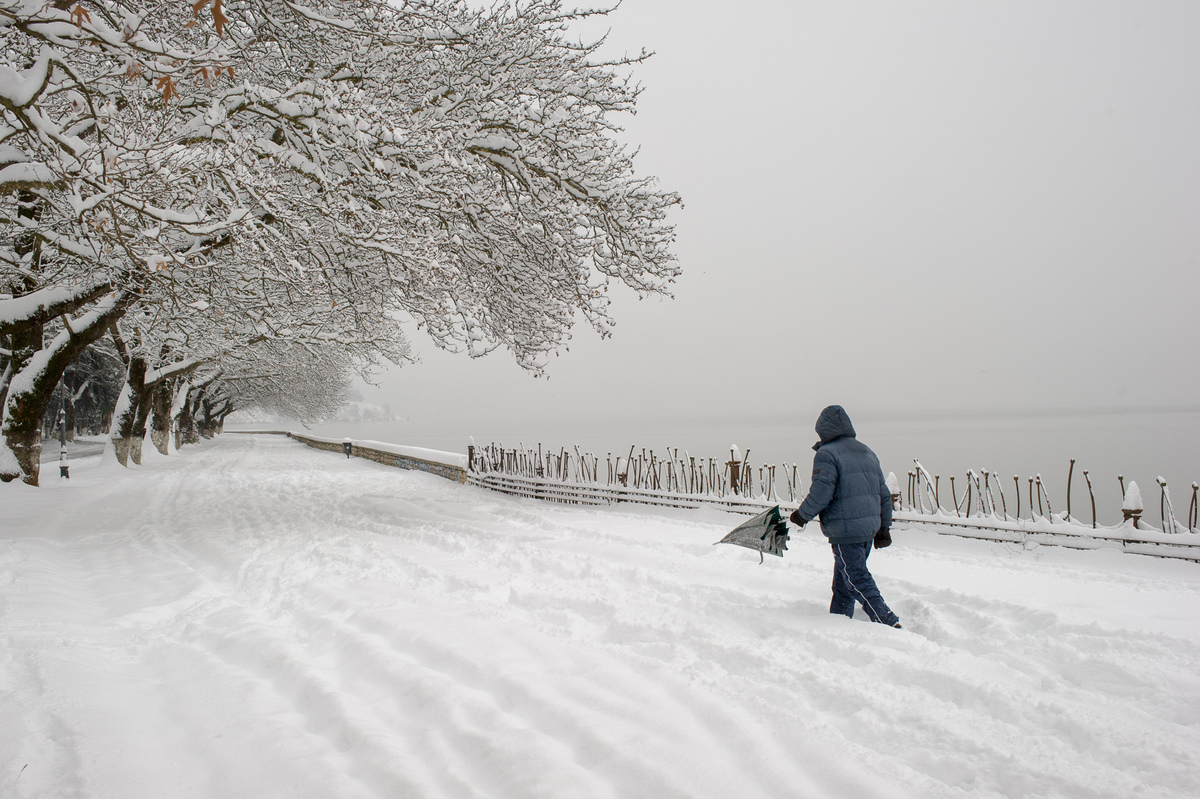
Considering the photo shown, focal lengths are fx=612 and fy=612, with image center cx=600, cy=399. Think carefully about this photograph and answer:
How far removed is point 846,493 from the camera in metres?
4.62

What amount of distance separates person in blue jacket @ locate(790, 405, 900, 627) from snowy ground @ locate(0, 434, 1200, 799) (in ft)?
0.97

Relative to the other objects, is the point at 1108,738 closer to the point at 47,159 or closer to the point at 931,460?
the point at 47,159

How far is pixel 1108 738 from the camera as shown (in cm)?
290

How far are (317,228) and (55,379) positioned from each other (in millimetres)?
7361

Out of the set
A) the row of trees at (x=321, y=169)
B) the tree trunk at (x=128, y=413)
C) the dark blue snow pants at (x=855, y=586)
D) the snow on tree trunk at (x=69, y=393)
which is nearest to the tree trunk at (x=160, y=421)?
the tree trunk at (x=128, y=413)

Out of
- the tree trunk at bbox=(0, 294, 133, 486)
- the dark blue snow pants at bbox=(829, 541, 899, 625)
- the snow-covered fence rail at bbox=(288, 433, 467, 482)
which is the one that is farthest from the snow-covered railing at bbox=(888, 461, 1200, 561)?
the tree trunk at bbox=(0, 294, 133, 486)

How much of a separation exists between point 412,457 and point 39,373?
11903 millimetres

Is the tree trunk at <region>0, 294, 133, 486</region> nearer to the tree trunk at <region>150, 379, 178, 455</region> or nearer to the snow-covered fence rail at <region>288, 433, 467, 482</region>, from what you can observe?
the snow-covered fence rail at <region>288, 433, 467, 482</region>

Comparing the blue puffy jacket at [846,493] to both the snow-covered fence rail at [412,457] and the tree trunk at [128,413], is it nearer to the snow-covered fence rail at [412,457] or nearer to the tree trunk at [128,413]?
the snow-covered fence rail at [412,457]

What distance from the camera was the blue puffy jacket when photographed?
180 inches

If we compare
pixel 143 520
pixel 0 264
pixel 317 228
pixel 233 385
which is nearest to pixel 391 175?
pixel 317 228

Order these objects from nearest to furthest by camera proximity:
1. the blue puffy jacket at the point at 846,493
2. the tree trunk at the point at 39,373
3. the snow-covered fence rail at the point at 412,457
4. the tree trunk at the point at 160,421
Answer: the blue puffy jacket at the point at 846,493
the tree trunk at the point at 39,373
the snow-covered fence rail at the point at 412,457
the tree trunk at the point at 160,421

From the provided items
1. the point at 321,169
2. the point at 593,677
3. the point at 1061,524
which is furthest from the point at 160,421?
the point at 1061,524

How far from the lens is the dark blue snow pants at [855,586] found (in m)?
4.46
